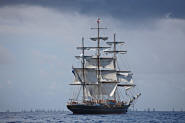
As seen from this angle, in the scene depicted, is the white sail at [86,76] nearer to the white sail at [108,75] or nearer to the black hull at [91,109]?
the white sail at [108,75]

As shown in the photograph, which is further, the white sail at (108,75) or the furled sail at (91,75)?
the white sail at (108,75)

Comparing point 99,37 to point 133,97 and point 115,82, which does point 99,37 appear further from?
point 133,97

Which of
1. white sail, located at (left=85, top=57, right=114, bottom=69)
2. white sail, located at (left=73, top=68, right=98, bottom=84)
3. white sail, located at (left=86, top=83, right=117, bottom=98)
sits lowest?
white sail, located at (left=86, top=83, right=117, bottom=98)

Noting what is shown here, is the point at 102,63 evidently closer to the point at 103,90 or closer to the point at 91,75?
the point at 91,75

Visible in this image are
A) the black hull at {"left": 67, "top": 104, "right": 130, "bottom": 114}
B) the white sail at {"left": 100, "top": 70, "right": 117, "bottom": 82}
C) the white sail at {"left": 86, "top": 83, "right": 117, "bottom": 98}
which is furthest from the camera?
the white sail at {"left": 100, "top": 70, "right": 117, "bottom": 82}

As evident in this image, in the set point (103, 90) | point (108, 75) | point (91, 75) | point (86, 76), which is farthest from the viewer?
point (108, 75)

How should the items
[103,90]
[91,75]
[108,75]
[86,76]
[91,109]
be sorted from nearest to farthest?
1. [91,109]
2. [86,76]
3. [91,75]
4. [103,90]
5. [108,75]

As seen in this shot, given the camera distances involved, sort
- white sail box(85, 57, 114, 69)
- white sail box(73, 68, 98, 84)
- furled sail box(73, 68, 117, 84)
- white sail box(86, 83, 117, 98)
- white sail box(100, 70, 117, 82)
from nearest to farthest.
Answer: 1. white sail box(73, 68, 98, 84)
2. furled sail box(73, 68, 117, 84)
3. white sail box(86, 83, 117, 98)
4. white sail box(85, 57, 114, 69)
5. white sail box(100, 70, 117, 82)

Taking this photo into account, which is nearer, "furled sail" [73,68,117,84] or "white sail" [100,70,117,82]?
"furled sail" [73,68,117,84]

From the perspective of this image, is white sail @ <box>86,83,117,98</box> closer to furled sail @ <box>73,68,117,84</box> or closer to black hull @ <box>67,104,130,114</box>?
furled sail @ <box>73,68,117,84</box>

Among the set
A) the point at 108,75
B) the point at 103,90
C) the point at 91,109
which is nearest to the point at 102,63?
the point at 108,75

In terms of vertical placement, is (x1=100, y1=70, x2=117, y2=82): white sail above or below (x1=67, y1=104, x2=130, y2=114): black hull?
above

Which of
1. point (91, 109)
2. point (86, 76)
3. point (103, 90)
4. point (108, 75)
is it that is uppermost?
point (108, 75)

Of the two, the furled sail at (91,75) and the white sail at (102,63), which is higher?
the white sail at (102,63)
